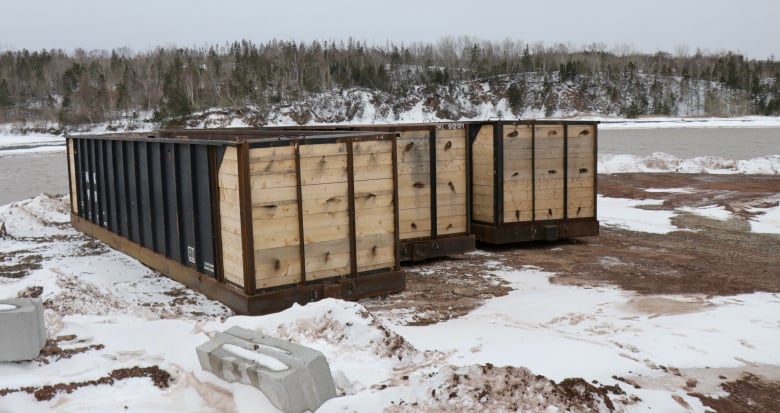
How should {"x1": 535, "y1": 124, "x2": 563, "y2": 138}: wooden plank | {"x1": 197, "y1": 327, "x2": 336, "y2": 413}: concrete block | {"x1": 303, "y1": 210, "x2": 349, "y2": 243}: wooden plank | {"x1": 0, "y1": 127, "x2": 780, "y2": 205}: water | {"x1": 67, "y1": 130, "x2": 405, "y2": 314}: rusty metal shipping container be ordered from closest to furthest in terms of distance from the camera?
{"x1": 197, "y1": 327, "x2": 336, "y2": 413}: concrete block, {"x1": 67, "y1": 130, "x2": 405, "y2": 314}: rusty metal shipping container, {"x1": 303, "y1": 210, "x2": 349, "y2": 243}: wooden plank, {"x1": 535, "y1": 124, "x2": 563, "y2": 138}: wooden plank, {"x1": 0, "y1": 127, "x2": 780, "y2": 205}: water

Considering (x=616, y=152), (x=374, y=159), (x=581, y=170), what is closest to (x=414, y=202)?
(x=374, y=159)

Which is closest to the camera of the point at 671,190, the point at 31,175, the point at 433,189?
the point at 433,189

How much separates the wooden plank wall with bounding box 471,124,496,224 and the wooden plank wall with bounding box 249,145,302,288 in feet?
17.2

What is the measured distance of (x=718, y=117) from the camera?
95.9 meters

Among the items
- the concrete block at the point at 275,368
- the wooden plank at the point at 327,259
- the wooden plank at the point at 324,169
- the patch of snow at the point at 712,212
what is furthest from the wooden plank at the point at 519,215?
the concrete block at the point at 275,368

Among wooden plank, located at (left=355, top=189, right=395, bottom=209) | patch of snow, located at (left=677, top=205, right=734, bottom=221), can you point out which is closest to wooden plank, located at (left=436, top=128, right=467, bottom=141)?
wooden plank, located at (left=355, top=189, right=395, bottom=209)

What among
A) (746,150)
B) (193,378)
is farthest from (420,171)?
(746,150)

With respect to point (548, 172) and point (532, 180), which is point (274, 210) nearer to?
point (532, 180)

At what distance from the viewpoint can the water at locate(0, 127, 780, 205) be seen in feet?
95.6

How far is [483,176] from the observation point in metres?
13.7

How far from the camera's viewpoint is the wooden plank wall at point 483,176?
13.5 metres

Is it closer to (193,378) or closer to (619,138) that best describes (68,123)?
(619,138)

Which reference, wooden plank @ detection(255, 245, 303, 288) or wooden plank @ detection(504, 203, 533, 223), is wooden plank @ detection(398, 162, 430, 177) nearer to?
wooden plank @ detection(504, 203, 533, 223)

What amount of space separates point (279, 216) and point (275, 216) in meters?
0.06
